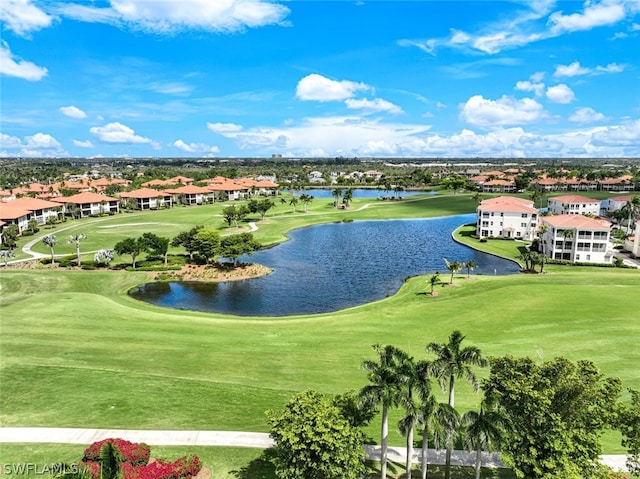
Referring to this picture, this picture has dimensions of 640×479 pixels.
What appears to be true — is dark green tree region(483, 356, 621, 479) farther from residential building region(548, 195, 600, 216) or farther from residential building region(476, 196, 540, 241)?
residential building region(548, 195, 600, 216)

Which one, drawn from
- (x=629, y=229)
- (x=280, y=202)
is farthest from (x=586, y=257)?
(x=280, y=202)

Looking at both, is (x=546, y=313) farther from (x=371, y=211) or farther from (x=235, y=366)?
(x=371, y=211)

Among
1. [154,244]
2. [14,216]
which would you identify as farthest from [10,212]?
[154,244]

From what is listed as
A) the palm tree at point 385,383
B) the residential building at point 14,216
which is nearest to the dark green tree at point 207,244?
the residential building at point 14,216

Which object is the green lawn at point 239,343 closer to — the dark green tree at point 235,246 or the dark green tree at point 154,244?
the dark green tree at point 154,244

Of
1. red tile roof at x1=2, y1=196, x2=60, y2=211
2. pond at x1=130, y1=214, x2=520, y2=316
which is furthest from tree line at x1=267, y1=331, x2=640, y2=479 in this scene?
red tile roof at x1=2, y1=196, x2=60, y2=211

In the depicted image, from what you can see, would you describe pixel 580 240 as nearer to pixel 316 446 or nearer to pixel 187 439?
pixel 316 446
